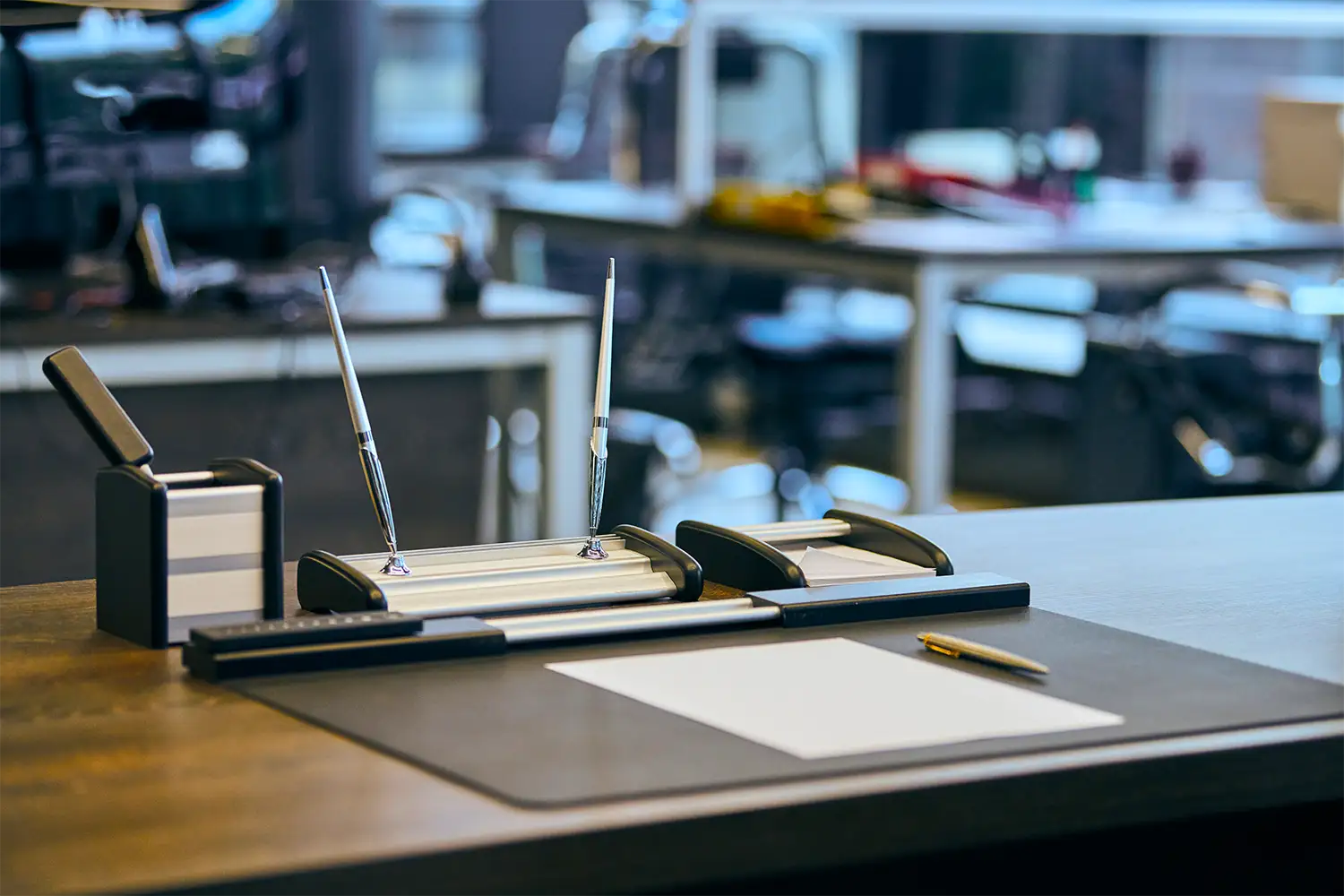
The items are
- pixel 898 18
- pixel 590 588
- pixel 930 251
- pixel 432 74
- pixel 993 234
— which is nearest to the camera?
pixel 590 588

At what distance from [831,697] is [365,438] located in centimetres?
37

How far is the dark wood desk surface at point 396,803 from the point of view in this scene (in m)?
0.79

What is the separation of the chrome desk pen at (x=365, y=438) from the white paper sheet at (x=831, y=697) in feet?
0.61

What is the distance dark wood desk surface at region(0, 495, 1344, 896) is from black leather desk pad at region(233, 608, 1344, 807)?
0.02m

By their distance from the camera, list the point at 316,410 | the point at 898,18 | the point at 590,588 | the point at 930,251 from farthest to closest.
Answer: the point at 898,18 → the point at 930,251 → the point at 316,410 → the point at 590,588

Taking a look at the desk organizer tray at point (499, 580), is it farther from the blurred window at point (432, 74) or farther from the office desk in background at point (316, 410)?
the blurred window at point (432, 74)

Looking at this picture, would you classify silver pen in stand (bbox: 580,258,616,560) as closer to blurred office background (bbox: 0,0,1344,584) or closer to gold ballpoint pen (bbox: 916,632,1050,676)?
gold ballpoint pen (bbox: 916,632,1050,676)

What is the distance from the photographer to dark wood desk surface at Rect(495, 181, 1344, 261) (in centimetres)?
364

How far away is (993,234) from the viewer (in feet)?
12.9

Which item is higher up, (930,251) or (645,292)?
(930,251)

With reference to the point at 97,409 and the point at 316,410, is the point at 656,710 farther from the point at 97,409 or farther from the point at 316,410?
the point at 316,410

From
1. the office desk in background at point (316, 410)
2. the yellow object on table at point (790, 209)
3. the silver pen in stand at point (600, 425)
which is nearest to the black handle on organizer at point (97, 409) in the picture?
the silver pen in stand at point (600, 425)

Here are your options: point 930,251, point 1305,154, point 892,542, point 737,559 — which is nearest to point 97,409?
point 737,559

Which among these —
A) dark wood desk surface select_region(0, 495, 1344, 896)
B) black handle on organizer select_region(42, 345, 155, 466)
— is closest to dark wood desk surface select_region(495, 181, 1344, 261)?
black handle on organizer select_region(42, 345, 155, 466)
